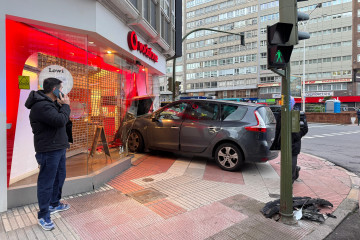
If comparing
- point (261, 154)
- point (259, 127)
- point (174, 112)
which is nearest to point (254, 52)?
point (174, 112)

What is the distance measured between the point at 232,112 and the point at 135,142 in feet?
10.4

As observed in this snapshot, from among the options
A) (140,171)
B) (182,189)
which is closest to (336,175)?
(182,189)

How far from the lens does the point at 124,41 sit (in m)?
6.60

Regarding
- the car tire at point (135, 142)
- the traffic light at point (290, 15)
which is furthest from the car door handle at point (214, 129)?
the traffic light at point (290, 15)

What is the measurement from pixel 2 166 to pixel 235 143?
181 inches

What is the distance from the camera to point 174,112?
720cm

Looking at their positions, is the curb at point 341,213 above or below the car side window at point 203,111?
below

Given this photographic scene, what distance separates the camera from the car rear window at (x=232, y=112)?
622 centimetres

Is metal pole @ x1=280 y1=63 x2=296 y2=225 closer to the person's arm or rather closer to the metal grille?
the person's arm

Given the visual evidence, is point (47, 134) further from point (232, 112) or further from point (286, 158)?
point (232, 112)

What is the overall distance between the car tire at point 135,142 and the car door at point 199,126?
1464 millimetres

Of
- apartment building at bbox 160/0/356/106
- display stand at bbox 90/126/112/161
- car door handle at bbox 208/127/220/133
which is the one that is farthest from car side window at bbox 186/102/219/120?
apartment building at bbox 160/0/356/106

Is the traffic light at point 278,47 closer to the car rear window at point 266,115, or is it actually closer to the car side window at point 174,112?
the car rear window at point 266,115

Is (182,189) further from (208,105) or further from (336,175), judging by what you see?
(336,175)
